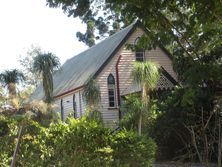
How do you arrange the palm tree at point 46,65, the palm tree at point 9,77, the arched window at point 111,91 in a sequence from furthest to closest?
the arched window at point 111,91, the palm tree at point 46,65, the palm tree at point 9,77

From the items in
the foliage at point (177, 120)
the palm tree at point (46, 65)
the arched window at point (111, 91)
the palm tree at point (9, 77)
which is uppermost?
the palm tree at point (46, 65)

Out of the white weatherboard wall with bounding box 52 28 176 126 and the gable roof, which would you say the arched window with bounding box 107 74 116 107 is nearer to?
the white weatherboard wall with bounding box 52 28 176 126

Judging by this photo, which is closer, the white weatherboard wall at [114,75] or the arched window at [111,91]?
the white weatherboard wall at [114,75]

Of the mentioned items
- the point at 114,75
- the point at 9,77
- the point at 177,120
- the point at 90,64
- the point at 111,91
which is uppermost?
the point at 90,64

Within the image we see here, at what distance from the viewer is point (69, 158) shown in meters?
7.12

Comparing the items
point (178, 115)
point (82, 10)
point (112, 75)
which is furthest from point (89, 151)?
point (112, 75)

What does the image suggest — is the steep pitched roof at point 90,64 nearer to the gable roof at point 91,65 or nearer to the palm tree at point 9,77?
the gable roof at point 91,65

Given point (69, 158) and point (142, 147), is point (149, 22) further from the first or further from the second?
point (69, 158)

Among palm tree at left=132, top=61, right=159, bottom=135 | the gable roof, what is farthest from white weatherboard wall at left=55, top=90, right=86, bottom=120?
palm tree at left=132, top=61, right=159, bottom=135

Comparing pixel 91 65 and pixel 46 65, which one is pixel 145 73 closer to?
pixel 46 65

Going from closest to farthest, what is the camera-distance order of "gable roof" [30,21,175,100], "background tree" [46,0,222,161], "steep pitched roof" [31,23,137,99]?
"background tree" [46,0,222,161], "gable roof" [30,21,175,100], "steep pitched roof" [31,23,137,99]

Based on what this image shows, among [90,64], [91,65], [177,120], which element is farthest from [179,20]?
[90,64]

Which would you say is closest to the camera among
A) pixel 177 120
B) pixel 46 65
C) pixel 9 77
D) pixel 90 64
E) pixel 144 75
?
pixel 177 120

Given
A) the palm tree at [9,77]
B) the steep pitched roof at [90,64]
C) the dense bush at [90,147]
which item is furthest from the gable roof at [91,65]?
the dense bush at [90,147]
